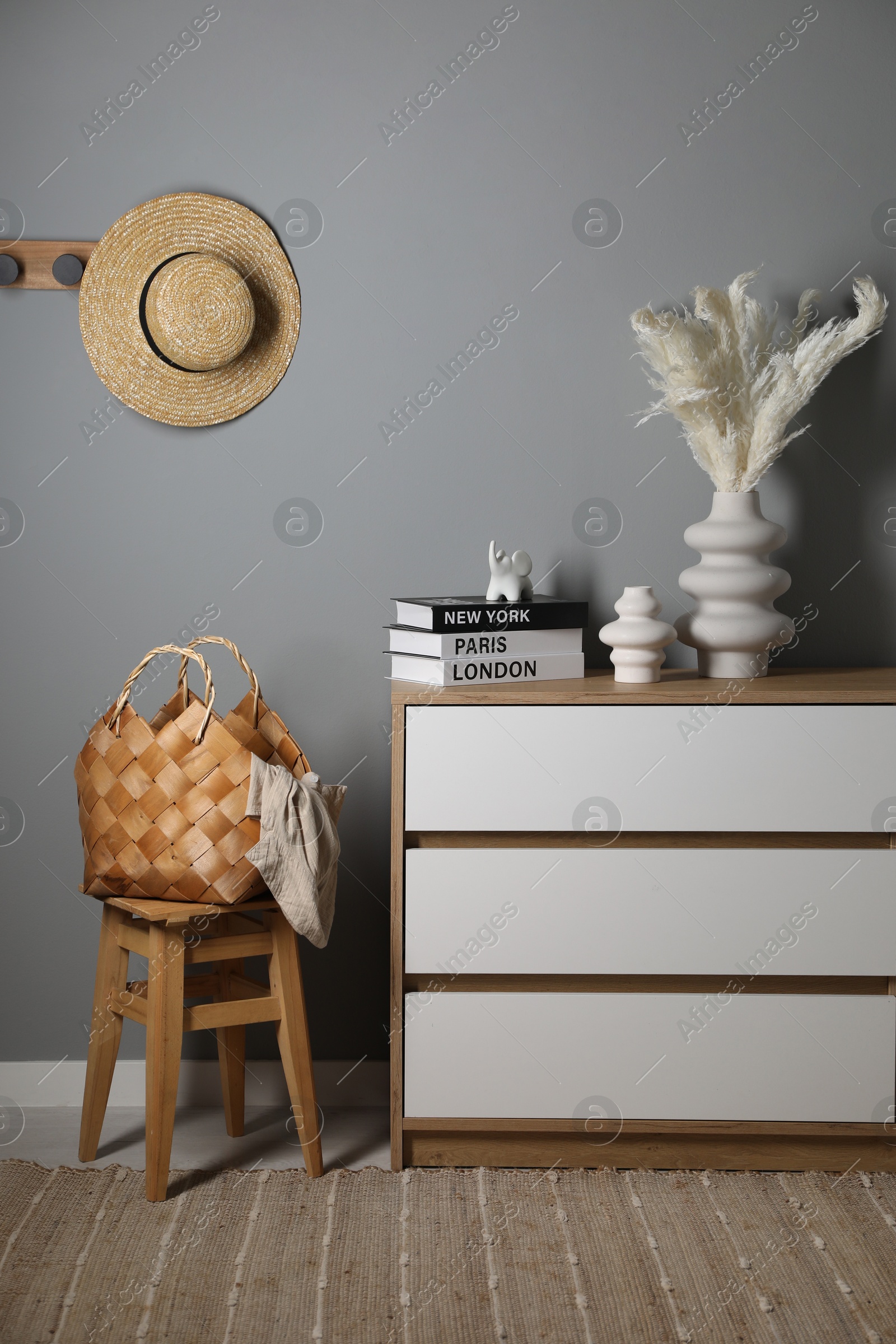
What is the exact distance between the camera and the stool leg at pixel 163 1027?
1.65m

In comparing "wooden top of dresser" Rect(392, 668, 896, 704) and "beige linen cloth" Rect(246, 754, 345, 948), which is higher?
"wooden top of dresser" Rect(392, 668, 896, 704)

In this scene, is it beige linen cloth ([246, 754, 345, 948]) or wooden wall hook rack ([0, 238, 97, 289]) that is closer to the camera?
beige linen cloth ([246, 754, 345, 948])

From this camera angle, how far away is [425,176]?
6.64 feet

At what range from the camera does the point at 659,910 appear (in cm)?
174

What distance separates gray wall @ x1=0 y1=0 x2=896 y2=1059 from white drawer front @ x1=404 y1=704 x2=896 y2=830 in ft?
1.34

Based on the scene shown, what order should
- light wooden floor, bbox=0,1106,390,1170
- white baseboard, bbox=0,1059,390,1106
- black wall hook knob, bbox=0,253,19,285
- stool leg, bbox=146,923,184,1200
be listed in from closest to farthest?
stool leg, bbox=146,923,184,1200
light wooden floor, bbox=0,1106,390,1170
black wall hook knob, bbox=0,253,19,285
white baseboard, bbox=0,1059,390,1106

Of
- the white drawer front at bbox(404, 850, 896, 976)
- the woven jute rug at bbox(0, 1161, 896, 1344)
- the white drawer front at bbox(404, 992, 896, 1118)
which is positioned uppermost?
the white drawer front at bbox(404, 850, 896, 976)

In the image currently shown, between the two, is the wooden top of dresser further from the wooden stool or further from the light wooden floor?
the light wooden floor

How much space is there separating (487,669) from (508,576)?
0.19 metres

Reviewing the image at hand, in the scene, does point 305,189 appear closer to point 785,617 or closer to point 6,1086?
point 785,617

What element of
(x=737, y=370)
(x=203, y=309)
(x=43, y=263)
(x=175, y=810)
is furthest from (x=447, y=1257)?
(x=43, y=263)

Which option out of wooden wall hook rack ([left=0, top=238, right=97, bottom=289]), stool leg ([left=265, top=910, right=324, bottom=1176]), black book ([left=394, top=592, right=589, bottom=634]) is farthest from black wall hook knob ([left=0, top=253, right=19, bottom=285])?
stool leg ([left=265, top=910, right=324, bottom=1176])

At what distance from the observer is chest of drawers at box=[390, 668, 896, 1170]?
173 centimetres

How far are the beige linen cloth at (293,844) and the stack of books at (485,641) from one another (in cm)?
30
